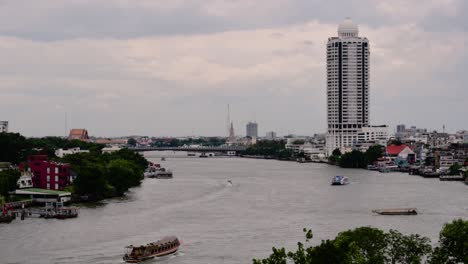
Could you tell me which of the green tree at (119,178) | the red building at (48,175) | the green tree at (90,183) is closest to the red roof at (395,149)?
the green tree at (119,178)

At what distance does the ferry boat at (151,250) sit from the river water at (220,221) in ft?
0.62

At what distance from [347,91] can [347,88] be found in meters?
0.29

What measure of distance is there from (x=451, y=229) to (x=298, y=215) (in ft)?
40.2

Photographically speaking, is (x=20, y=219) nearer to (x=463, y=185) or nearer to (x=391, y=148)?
(x=463, y=185)

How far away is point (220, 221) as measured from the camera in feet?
72.7

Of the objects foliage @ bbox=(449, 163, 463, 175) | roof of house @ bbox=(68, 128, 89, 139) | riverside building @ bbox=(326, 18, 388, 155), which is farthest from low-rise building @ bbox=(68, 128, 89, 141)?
foliage @ bbox=(449, 163, 463, 175)

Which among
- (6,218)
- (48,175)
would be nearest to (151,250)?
(6,218)

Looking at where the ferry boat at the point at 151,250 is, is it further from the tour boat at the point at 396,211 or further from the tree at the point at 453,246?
the tour boat at the point at 396,211

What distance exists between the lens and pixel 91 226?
21375mm

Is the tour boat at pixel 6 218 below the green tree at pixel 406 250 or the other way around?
below

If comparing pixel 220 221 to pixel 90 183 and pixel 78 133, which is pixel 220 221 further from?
pixel 78 133

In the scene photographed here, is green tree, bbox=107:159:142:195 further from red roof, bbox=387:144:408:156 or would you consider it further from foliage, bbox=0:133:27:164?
red roof, bbox=387:144:408:156

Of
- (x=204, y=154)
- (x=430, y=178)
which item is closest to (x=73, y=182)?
(x=430, y=178)

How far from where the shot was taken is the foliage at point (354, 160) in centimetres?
5938
